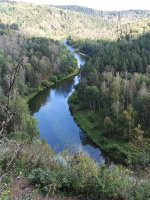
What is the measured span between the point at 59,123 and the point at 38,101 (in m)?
10.6

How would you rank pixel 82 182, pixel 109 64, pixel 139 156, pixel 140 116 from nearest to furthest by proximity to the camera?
pixel 82 182 < pixel 139 156 < pixel 140 116 < pixel 109 64

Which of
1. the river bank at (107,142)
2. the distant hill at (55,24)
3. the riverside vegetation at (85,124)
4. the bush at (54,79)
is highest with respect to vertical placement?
the distant hill at (55,24)

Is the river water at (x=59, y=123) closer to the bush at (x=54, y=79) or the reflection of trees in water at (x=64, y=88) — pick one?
the reflection of trees in water at (x=64, y=88)

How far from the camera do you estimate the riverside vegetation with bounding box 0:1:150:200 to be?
302 inches

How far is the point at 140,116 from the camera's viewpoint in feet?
86.6

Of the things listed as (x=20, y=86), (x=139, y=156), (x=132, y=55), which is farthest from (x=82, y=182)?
(x=132, y=55)

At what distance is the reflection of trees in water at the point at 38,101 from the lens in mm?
37419

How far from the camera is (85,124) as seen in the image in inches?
1196

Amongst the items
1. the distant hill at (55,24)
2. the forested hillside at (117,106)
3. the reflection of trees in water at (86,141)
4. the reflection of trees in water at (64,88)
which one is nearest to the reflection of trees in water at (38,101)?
the reflection of trees in water at (64,88)

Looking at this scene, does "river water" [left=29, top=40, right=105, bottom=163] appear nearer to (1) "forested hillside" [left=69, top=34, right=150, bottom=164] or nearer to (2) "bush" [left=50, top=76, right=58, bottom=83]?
(1) "forested hillside" [left=69, top=34, right=150, bottom=164]

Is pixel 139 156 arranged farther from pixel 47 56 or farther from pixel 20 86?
pixel 47 56

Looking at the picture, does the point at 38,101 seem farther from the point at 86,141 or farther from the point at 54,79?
the point at 86,141

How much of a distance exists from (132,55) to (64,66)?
19282mm

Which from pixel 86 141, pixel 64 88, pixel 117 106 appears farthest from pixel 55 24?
pixel 86 141
